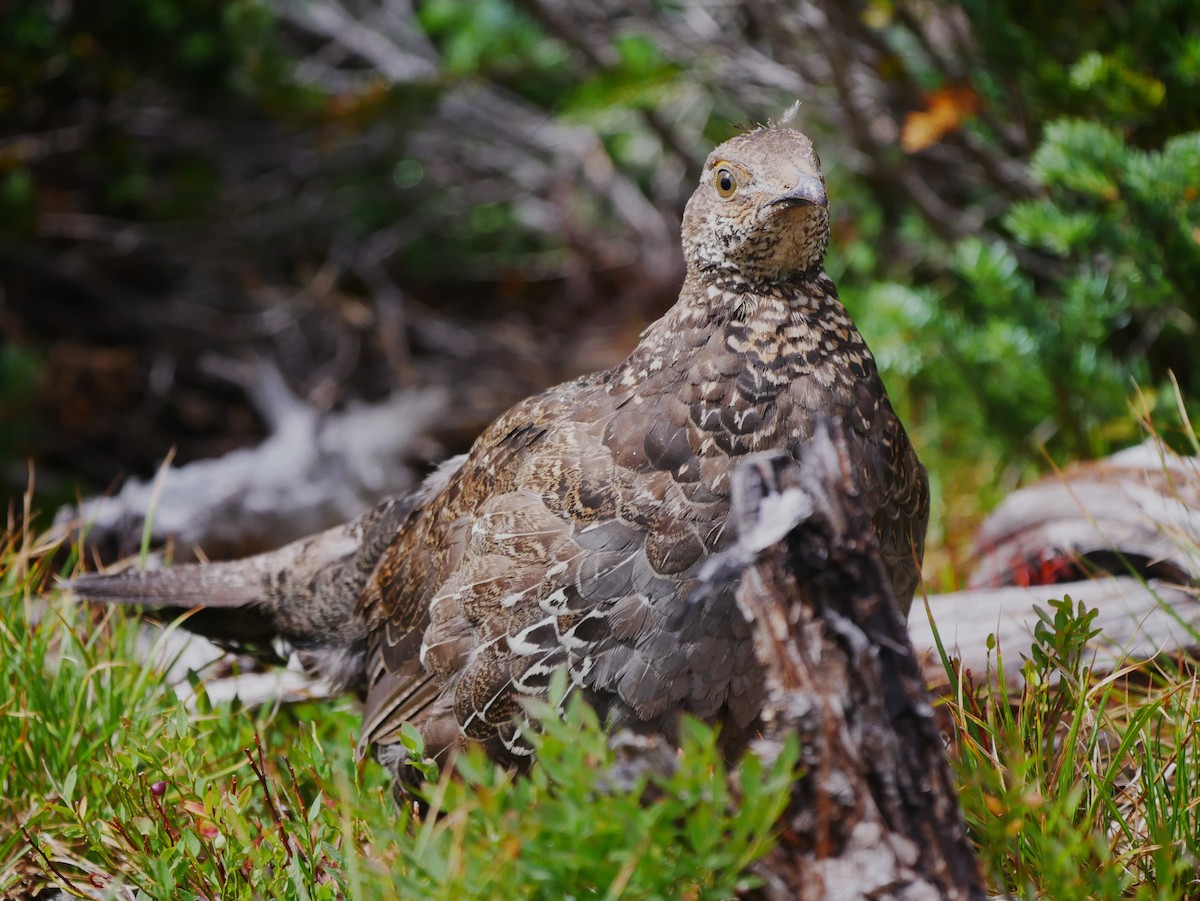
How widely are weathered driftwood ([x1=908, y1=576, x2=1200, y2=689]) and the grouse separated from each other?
2.00ft

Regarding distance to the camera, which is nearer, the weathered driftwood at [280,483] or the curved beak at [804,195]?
the curved beak at [804,195]

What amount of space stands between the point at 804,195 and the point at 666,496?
2.12 feet

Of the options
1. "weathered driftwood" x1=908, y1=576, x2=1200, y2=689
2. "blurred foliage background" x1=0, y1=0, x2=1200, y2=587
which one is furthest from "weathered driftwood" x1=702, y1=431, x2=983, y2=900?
"blurred foliage background" x1=0, y1=0, x2=1200, y2=587

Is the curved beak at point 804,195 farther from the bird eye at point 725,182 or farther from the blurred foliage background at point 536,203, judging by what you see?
the blurred foliage background at point 536,203

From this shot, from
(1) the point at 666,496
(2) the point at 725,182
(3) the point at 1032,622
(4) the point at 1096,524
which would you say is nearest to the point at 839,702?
(1) the point at 666,496

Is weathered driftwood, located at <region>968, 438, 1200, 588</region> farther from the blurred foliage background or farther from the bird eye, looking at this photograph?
the bird eye

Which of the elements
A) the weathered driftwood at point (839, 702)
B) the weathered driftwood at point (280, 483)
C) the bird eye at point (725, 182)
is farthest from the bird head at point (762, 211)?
the weathered driftwood at point (280, 483)

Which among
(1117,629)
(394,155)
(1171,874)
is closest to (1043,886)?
(1171,874)

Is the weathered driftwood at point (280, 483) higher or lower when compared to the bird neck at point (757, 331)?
lower

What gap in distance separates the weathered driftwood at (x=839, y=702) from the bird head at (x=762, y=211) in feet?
2.26

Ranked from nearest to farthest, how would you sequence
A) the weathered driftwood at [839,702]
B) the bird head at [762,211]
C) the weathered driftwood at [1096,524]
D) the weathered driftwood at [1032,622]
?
the weathered driftwood at [839,702] → the bird head at [762,211] → the weathered driftwood at [1032,622] → the weathered driftwood at [1096,524]

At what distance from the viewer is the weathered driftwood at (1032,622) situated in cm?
281

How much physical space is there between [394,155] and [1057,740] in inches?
189

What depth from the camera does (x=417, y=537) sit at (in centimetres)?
280
